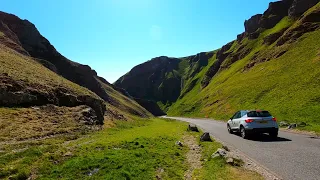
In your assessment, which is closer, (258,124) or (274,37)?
(258,124)

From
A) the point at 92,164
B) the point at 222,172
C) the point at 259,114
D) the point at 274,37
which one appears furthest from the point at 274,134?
the point at 274,37

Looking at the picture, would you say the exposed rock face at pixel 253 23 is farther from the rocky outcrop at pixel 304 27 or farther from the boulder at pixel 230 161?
the boulder at pixel 230 161

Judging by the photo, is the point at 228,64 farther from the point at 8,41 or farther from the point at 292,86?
the point at 8,41

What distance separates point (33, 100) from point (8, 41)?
34002 millimetres

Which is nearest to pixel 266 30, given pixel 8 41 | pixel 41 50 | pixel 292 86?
pixel 292 86

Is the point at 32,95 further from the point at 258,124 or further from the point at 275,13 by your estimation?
the point at 275,13

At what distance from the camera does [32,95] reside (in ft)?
107

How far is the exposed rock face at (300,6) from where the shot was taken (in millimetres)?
106075

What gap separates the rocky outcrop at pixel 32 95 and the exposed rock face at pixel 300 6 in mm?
103436

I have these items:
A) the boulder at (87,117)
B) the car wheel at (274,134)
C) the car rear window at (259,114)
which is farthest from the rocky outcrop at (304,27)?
the car wheel at (274,134)

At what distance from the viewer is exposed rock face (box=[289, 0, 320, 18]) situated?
106075 millimetres

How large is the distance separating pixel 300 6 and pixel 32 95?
115133 mm

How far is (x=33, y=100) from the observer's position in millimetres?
32344

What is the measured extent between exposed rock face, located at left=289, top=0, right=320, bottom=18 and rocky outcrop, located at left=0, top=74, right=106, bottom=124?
339 feet
